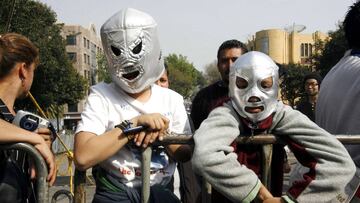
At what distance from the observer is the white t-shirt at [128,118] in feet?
7.12

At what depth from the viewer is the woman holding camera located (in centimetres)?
210

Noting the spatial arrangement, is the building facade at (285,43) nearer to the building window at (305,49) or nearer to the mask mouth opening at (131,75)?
the building window at (305,49)

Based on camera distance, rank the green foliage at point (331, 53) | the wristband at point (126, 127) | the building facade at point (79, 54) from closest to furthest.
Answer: the wristband at point (126, 127), the green foliage at point (331, 53), the building facade at point (79, 54)

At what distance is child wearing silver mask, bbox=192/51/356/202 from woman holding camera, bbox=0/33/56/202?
74 cm

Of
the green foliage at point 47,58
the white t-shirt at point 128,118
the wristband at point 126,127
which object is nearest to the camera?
the wristband at point 126,127

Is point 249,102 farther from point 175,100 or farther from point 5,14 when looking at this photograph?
point 5,14

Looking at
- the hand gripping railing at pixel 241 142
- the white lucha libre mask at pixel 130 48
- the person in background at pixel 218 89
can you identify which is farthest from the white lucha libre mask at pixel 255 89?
the person in background at pixel 218 89

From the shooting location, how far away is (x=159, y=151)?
229 cm

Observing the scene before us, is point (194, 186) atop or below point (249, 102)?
below

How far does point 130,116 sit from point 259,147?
0.62 metres

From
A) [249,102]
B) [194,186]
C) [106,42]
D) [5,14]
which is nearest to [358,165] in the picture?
[249,102]

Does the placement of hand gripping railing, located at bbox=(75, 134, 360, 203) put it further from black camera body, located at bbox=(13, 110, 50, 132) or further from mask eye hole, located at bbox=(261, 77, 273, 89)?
black camera body, located at bbox=(13, 110, 50, 132)

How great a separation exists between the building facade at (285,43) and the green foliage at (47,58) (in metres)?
36.7

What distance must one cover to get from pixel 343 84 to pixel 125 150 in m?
1.11
